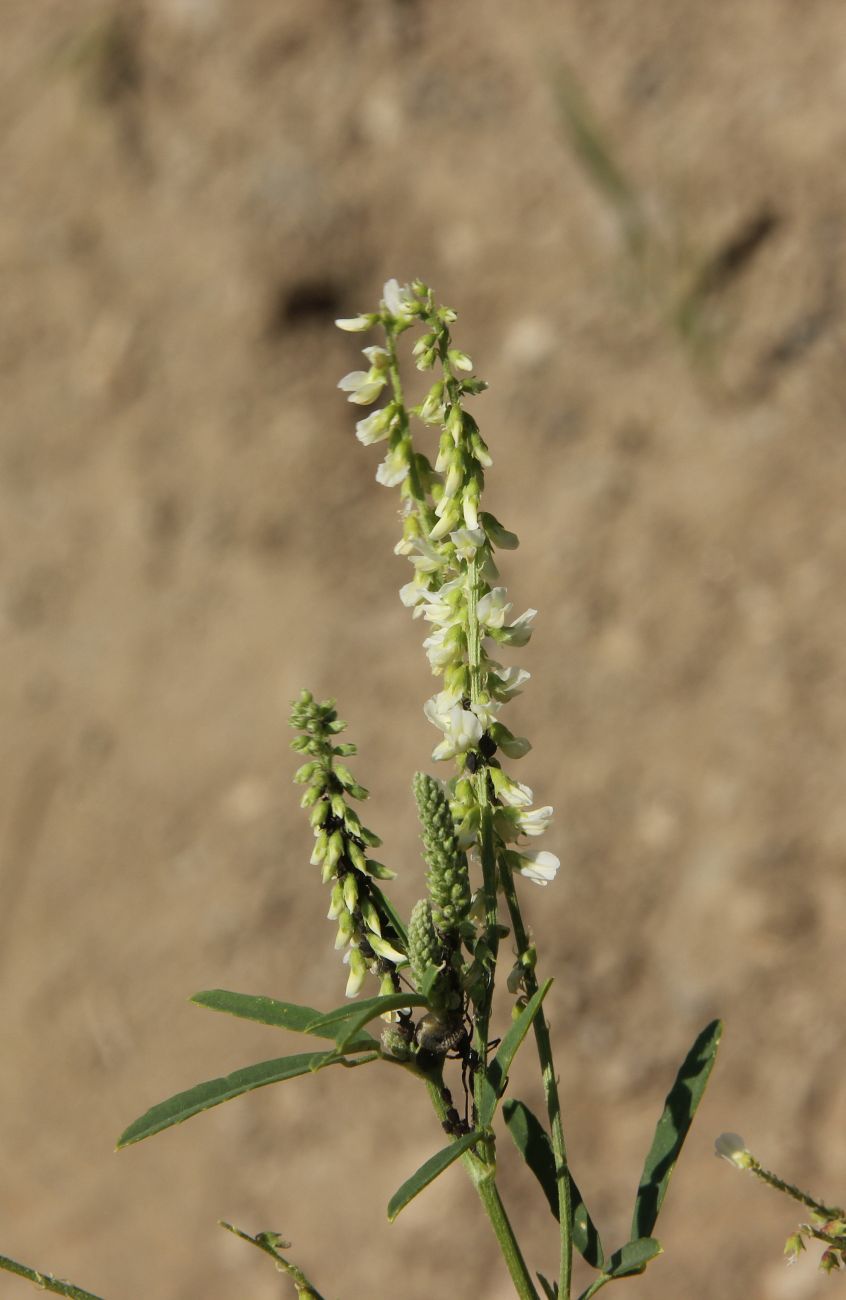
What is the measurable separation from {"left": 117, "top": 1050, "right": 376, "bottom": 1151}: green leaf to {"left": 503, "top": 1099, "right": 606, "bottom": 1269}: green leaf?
0.26m

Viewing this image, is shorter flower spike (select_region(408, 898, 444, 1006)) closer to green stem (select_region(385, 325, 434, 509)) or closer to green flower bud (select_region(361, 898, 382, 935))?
green flower bud (select_region(361, 898, 382, 935))

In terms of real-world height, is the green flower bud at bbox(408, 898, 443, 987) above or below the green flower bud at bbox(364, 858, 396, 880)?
below

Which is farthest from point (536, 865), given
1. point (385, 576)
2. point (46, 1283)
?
point (385, 576)

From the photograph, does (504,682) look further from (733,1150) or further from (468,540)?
(733,1150)

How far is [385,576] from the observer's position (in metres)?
4.16

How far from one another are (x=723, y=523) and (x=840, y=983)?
54.9 inches

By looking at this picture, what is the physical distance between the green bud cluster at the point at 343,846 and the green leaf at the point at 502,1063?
9cm

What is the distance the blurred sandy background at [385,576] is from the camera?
147 inches

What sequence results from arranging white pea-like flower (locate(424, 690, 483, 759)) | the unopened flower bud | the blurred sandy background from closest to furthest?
white pea-like flower (locate(424, 690, 483, 759)), the unopened flower bud, the blurred sandy background

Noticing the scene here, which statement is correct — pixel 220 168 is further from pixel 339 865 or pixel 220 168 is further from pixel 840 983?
pixel 339 865

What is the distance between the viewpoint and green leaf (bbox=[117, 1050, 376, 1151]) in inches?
37.9

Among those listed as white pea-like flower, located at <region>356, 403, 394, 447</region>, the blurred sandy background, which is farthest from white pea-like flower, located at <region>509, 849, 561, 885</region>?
the blurred sandy background

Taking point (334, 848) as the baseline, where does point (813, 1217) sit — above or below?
below

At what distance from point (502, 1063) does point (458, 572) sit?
1.23 ft
